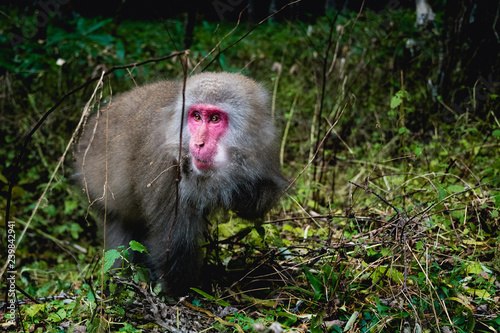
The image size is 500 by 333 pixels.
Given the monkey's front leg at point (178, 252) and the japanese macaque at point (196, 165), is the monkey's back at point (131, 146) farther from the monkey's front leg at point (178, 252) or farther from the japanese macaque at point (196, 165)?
the monkey's front leg at point (178, 252)

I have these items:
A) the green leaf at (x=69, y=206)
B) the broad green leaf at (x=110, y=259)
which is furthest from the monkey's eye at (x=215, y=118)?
the green leaf at (x=69, y=206)

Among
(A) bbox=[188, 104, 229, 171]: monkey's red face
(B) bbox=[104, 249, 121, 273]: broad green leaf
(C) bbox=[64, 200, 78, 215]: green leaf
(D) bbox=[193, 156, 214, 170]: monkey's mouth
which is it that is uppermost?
(A) bbox=[188, 104, 229, 171]: monkey's red face

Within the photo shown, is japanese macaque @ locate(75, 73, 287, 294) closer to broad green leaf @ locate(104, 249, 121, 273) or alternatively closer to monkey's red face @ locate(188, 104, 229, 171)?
monkey's red face @ locate(188, 104, 229, 171)

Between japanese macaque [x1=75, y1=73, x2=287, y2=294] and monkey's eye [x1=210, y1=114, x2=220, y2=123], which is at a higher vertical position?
Result: monkey's eye [x1=210, y1=114, x2=220, y2=123]

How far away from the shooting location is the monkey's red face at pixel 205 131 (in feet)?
8.03

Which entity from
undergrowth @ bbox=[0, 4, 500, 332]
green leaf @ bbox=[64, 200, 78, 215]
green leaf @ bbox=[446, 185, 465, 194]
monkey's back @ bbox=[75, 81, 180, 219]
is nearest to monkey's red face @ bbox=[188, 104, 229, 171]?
monkey's back @ bbox=[75, 81, 180, 219]

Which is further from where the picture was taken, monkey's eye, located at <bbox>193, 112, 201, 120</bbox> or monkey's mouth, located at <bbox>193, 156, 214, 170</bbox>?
monkey's eye, located at <bbox>193, 112, 201, 120</bbox>

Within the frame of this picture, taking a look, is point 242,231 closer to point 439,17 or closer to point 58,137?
point 58,137

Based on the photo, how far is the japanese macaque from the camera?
2.54 m

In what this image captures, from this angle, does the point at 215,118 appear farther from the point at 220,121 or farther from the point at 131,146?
the point at 131,146

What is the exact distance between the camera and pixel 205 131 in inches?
98.4

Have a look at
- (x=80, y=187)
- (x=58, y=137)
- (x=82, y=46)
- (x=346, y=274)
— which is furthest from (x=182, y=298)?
(x=82, y=46)

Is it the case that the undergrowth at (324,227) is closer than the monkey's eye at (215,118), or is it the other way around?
the undergrowth at (324,227)

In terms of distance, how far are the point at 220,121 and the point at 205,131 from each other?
0.48ft
